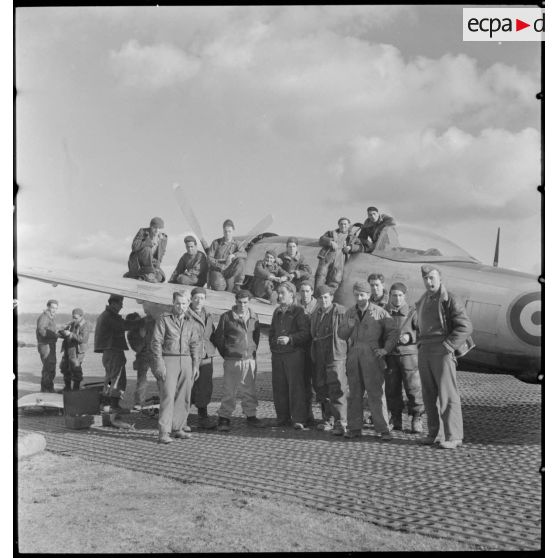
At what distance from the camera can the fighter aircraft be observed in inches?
266

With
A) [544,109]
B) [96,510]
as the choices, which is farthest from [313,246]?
[96,510]

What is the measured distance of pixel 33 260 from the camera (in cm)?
510

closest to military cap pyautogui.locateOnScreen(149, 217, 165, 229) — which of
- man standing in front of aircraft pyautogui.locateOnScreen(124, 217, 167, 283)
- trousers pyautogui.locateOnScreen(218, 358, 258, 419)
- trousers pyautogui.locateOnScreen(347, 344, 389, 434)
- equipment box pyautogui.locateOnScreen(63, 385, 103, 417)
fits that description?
man standing in front of aircraft pyautogui.locateOnScreen(124, 217, 167, 283)

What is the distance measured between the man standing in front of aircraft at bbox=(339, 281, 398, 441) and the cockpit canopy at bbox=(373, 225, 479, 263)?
1.76m

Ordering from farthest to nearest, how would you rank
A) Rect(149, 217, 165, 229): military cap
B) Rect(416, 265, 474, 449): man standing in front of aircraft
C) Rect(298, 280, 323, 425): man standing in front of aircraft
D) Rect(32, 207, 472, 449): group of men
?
Rect(149, 217, 165, 229): military cap
Rect(298, 280, 323, 425): man standing in front of aircraft
Rect(32, 207, 472, 449): group of men
Rect(416, 265, 474, 449): man standing in front of aircraft

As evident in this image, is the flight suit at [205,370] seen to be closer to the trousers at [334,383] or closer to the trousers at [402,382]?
the trousers at [334,383]

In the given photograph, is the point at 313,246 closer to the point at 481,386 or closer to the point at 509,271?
the point at 509,271

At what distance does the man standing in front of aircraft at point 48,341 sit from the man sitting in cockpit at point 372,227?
4.21 meters

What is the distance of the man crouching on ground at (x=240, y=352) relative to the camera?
6.93 m

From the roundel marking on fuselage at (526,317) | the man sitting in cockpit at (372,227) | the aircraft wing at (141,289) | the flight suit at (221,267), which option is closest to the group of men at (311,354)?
the aircraft wing at (141,289)

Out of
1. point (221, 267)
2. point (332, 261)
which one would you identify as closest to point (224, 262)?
point (221, 267)

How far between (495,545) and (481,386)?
26.3 feet

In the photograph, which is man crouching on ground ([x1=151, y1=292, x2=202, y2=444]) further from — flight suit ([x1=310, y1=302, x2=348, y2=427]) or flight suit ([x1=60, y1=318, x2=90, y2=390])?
flight suit ([x1=60, y1=318, x2=90, y2=390])

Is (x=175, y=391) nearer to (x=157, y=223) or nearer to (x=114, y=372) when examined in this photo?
(x=114, y=372)
